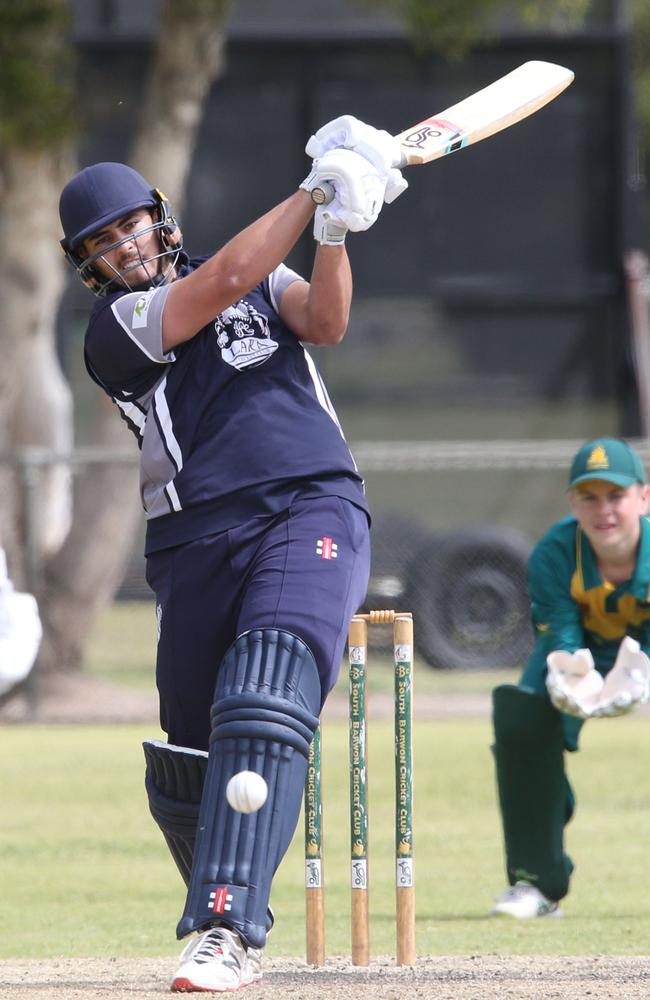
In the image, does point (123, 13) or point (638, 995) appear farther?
point (123, 13)

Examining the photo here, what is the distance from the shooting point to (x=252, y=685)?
13.0ft

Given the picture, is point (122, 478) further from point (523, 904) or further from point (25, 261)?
point (523, 904)

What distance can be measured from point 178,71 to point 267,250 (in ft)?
28.2

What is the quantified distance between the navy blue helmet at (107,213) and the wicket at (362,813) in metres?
1.02

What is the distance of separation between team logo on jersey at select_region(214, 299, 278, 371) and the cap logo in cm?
170

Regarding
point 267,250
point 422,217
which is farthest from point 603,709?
point 422,217

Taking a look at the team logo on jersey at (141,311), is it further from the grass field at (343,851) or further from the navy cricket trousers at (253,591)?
the grass field at (343,851)

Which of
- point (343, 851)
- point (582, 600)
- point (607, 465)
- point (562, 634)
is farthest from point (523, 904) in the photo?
point (343, 851)

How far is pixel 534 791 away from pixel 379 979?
5.32 feet

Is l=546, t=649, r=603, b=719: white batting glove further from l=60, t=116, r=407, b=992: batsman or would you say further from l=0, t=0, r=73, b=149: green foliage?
l=0, t=0, r=73, b=149: green foliage

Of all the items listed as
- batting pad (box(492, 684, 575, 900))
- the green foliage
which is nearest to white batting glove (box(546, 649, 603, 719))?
batting pad (box(492, 684, 575, 900))

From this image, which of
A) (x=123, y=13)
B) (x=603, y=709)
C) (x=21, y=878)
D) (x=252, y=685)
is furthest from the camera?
(x=123, y=13)

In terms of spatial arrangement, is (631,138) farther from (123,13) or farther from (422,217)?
(123,13)

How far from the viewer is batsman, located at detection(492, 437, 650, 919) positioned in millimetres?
5645
